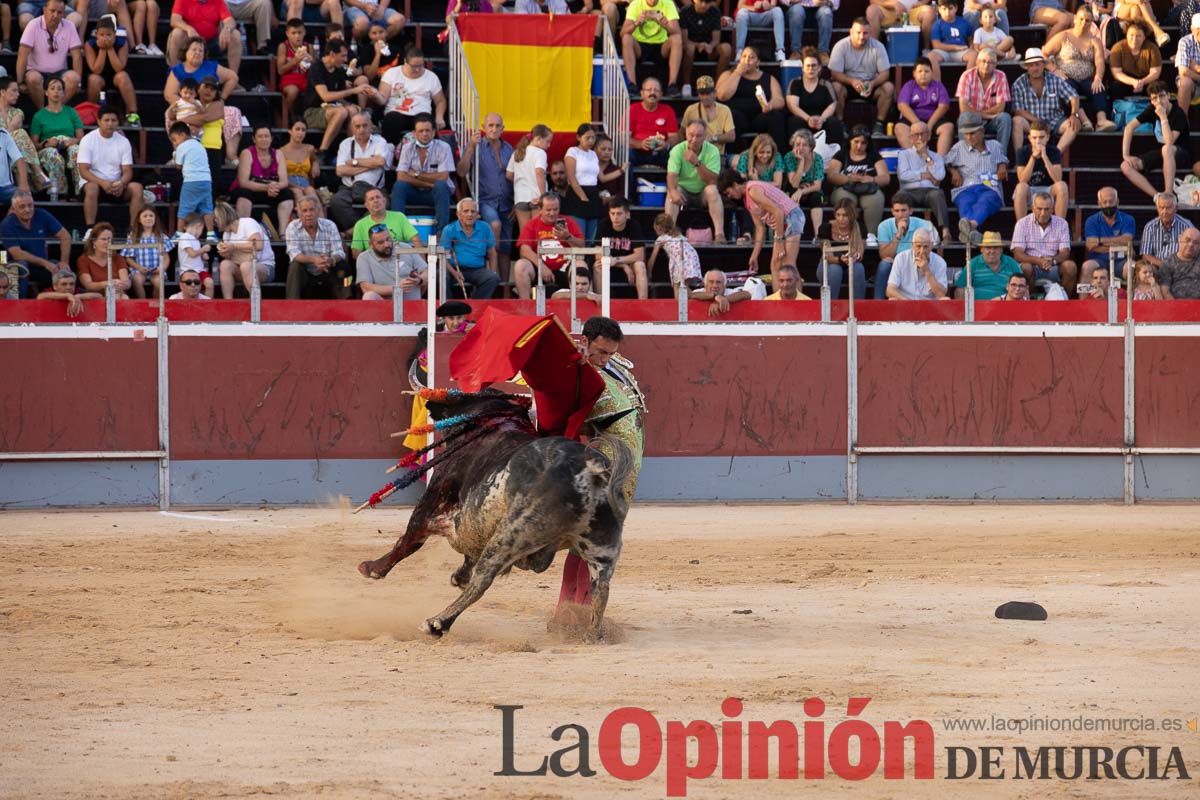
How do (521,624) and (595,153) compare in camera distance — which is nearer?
(521,624)

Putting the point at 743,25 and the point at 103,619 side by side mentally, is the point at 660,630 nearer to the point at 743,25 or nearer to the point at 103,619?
the point at 103,619

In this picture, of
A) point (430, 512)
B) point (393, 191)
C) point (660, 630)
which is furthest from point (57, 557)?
point (393, 191)

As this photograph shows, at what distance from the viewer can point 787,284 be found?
44.9 feet

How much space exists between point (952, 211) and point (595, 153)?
339cm

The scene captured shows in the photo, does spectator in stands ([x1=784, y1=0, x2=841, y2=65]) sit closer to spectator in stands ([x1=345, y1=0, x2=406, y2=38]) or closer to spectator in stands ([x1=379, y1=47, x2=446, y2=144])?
spectator in stands ([x1=379, y1=47, x2=446, y2=144])

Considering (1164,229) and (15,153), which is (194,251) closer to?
(15,153)

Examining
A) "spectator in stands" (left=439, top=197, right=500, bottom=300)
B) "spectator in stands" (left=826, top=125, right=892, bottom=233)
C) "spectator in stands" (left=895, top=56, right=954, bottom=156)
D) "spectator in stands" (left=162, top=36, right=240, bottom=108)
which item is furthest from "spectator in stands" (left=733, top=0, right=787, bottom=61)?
"spectator in stands" (left=162, top=36, right=240, bottom=108)

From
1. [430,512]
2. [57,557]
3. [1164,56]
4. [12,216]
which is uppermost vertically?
[1164,56]

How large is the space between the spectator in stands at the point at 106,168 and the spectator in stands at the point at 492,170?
2839 millimetres

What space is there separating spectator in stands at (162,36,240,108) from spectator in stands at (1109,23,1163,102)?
8.77m

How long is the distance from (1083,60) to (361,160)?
7.61m

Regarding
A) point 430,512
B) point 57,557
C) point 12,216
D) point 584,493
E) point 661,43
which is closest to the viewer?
point 584,493

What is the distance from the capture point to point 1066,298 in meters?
14.3

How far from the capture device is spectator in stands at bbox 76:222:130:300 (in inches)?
513
